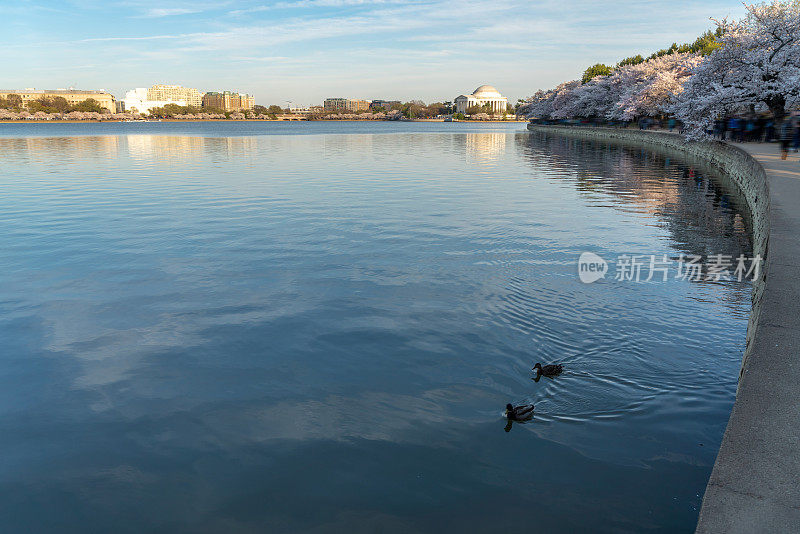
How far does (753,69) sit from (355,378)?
36.5 metres

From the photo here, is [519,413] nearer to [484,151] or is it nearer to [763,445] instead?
[763,445]

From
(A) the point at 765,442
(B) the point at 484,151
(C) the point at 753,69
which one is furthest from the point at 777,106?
(A) the point at 765,442

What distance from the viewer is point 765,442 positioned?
4.50 metres

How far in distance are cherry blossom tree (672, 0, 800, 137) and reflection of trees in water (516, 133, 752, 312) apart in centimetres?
425

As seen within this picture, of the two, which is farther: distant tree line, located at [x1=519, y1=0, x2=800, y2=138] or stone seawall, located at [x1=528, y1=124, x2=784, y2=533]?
distant tree line, located at [x1=519, y1=0, x2=800, y2=138]

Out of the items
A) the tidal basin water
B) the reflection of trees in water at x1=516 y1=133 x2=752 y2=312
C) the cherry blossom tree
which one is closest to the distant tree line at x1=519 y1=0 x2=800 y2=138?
the cherry blossom tree

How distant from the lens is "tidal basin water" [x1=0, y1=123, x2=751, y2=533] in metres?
5.50

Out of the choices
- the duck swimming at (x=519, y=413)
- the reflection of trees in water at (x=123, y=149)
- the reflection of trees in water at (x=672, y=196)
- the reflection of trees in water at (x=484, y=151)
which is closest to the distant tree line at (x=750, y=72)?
the reflection of trees in water at (x=672, y=196)

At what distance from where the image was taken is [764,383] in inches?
212

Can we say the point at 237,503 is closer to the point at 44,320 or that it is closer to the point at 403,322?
the point at 403,322

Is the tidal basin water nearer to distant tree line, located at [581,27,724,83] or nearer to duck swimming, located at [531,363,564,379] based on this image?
duck swimming, located at [531,363,564,379]

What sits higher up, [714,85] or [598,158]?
[714,85]

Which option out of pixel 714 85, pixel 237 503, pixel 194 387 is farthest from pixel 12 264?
pixel 714 85

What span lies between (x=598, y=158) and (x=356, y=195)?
2845cm
